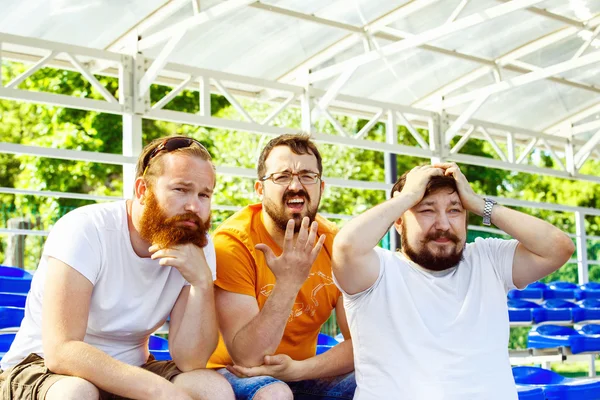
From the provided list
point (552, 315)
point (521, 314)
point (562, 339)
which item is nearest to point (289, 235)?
point (562, 339)

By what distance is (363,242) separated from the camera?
269 centimetres

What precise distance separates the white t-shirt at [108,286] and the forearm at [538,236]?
120cm

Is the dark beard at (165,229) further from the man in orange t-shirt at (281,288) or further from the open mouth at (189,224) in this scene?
the man in orange t-shirt at (281,288)

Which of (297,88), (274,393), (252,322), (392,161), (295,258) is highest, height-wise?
(297,88)

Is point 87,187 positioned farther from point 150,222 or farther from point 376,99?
point 150,222

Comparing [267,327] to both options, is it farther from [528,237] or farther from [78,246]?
[528,237]

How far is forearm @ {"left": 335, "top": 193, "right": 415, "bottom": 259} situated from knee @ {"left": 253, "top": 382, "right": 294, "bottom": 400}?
0.47m

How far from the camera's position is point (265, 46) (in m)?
8.35

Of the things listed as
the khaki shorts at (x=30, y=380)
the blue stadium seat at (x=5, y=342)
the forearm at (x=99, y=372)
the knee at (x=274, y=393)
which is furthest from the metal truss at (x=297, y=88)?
the knee at (x=274, y=393)

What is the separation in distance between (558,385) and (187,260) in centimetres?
190

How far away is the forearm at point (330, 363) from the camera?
2.81m

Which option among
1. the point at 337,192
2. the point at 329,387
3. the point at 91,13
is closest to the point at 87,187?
the point at 337,192

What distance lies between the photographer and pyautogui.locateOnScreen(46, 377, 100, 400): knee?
2268 mm

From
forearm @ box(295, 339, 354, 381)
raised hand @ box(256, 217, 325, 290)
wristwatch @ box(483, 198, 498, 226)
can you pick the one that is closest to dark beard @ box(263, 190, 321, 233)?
raised hand @ box(256, 217, 325, 290)
